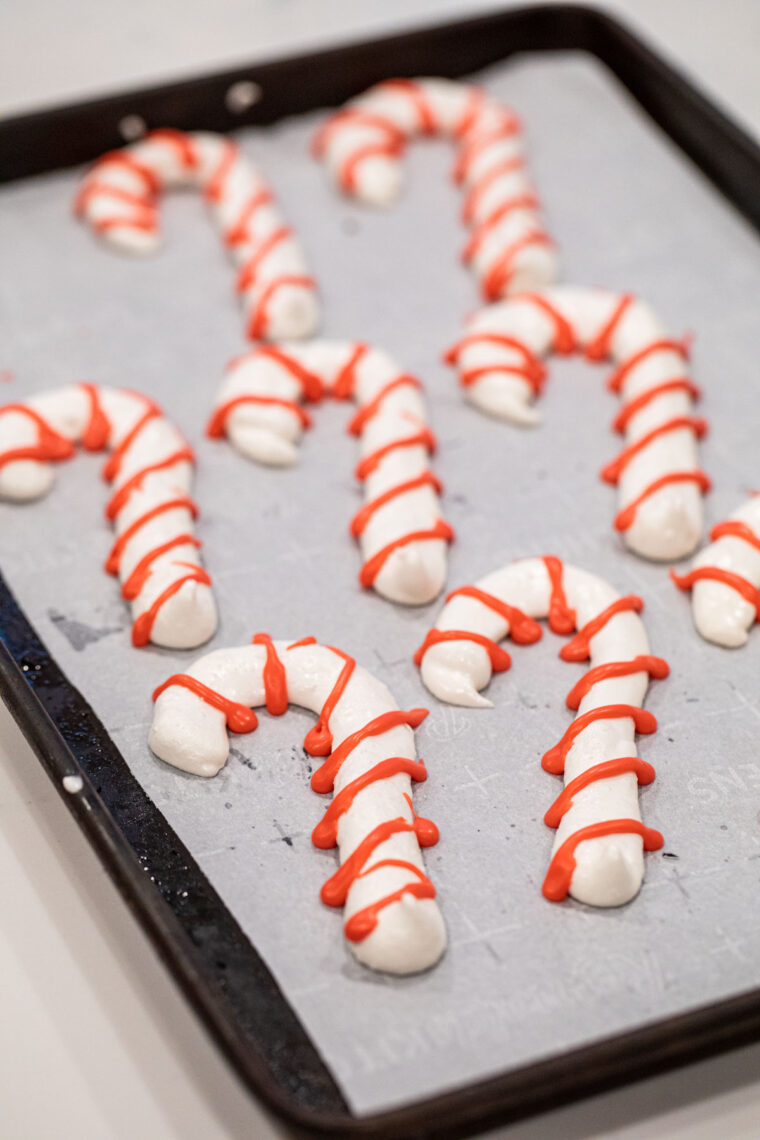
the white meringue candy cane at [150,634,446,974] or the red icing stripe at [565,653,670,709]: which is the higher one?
the red icing stripe at [565,653,670,709]

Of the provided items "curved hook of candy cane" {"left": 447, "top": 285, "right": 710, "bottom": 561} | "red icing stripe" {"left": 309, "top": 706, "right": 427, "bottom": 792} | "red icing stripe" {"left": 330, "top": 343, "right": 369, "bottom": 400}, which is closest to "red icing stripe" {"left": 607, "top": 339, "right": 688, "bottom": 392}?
"curved hook of candy cane" {"left": 447, "top": 285, "right": 710, "bottom": 561}

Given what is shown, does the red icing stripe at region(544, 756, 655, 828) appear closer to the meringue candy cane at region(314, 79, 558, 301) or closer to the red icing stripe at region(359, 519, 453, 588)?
the red icing stripe at region(359, 519, 453, 588)

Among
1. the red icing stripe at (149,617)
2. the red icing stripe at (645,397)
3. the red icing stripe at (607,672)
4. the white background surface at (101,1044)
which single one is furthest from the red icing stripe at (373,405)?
the white background surface at (101,1044)

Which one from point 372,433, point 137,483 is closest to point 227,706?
point 137,483

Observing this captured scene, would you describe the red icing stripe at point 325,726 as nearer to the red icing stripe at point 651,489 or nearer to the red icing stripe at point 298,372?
the red icing stripe at point 651,489

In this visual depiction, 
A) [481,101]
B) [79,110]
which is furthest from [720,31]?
[79,110]
